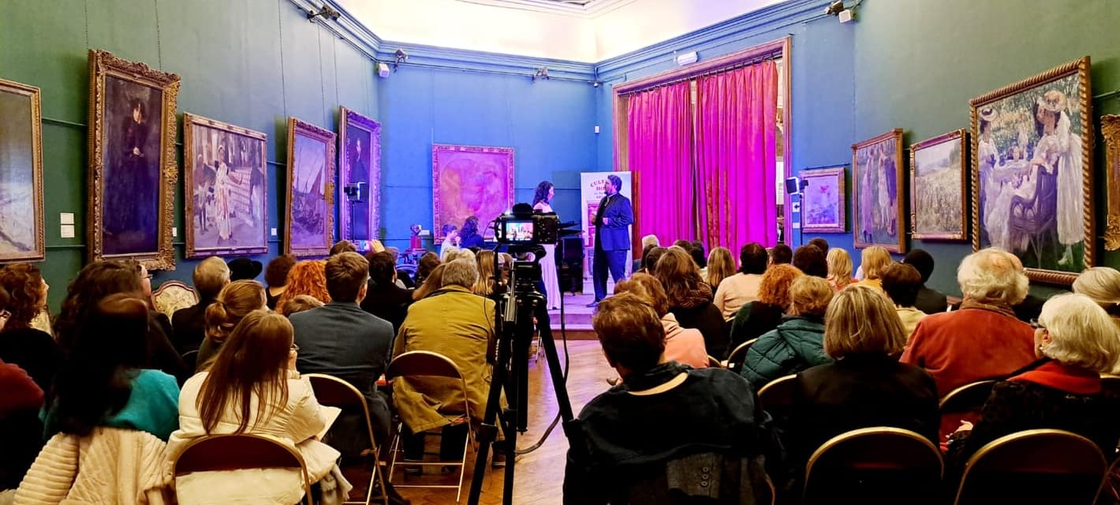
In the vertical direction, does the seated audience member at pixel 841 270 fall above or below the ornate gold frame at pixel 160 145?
below

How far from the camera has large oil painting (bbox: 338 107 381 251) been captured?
391 inches

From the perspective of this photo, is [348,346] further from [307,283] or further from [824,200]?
[824,200]

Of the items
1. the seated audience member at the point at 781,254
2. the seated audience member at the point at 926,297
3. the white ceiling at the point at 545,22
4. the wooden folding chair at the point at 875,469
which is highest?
the white ceiling at the point at 545,22

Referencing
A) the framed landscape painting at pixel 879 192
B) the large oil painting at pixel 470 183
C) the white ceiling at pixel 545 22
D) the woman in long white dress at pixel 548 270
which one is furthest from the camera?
the large oil painting at pixel 470 183

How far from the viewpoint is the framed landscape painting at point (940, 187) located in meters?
6.03

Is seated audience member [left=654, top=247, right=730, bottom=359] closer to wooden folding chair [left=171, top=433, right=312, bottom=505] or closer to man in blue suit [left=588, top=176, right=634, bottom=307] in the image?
wooden folding chair [left=171, top=433, right=312, bottom=505]

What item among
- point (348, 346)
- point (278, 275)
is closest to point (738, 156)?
point (278, 275)

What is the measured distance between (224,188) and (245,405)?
5.24 meters

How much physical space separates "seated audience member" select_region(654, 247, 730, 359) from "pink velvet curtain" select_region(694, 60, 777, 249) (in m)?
6.72

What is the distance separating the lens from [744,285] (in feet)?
17.0

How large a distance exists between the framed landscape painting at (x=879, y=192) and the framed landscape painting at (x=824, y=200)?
0.96ft

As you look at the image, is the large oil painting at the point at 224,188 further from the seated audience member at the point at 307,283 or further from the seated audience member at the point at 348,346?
the seated audience member at the point at 348,346

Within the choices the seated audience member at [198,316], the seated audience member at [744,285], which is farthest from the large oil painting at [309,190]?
the seated audience member at [744,285]

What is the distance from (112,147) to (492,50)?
8.01 metres
